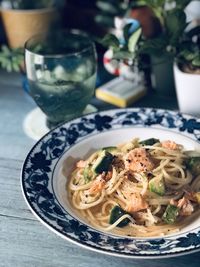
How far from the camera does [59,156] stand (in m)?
1.05

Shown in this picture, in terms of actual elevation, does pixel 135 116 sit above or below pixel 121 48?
below

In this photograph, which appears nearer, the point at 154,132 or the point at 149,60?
the point at 154,132

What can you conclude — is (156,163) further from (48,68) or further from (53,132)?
(48,68)

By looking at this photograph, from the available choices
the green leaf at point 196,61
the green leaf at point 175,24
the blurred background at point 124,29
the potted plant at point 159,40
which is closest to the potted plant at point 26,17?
the blurred background at point 124,29

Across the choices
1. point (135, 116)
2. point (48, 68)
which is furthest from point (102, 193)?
point (48, 68)

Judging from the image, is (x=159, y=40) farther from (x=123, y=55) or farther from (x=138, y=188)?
(x=138, y=188)

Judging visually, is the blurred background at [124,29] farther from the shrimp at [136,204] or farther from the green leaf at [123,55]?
the shrimp at [136,204]

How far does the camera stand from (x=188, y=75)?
1.16 meters

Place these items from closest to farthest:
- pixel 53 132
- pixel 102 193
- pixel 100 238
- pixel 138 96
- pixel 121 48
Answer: pixel 100 238
pixel 102 193
pixel 53 132
pixel 121 48
pixel 138 96

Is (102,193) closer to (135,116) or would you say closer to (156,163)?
(156,163)

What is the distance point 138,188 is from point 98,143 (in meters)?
0.19

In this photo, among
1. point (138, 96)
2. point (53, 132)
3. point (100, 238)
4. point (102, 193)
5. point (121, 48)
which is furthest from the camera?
point (138, 96)

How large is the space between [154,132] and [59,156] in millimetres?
228

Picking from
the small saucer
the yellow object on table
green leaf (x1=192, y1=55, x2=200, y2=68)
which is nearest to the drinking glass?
the small saucer
